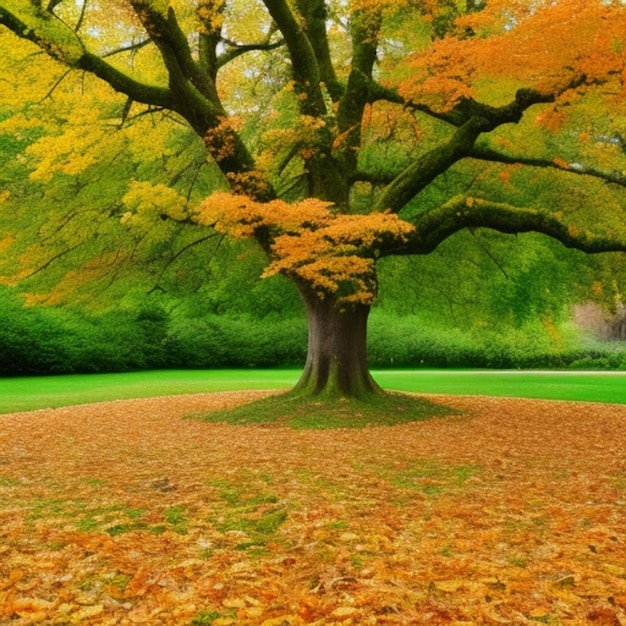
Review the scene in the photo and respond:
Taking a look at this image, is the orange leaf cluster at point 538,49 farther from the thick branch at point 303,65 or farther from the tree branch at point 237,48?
the tree branch at point 237,48

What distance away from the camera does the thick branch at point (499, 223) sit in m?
12.4

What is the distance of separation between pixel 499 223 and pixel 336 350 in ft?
11.6

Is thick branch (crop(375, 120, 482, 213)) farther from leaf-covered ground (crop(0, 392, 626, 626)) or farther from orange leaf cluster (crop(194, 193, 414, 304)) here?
leaf-covered ground (crop(0, 392, 626, 626))

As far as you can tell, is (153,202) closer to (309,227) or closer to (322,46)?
(309,227)

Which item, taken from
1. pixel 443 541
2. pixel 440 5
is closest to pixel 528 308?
pixel 440 5

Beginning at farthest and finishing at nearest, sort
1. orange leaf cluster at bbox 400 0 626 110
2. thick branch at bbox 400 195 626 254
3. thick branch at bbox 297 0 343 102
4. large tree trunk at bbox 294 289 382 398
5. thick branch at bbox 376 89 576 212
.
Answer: thick branch at bbox 297 0 343 102 → large tree trunk at bbox 294 289 382 398 → thick branch at bbox 400 195 626 254 → thick branch at bbox 376 89 576 212 → orange leaf cluster at bbox 400 0 626 110

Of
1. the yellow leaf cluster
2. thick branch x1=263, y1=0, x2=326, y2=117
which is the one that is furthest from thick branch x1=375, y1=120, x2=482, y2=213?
the yellow leaf cluster

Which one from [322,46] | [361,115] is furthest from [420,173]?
[322,46]

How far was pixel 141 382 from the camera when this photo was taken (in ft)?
78.4

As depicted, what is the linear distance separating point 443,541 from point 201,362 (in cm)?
2801

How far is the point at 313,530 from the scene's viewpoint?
5.04m

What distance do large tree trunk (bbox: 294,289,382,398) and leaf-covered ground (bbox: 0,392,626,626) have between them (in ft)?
9.19

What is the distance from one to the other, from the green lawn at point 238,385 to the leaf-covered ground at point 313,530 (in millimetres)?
8740

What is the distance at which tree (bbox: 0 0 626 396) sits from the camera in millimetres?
9828
